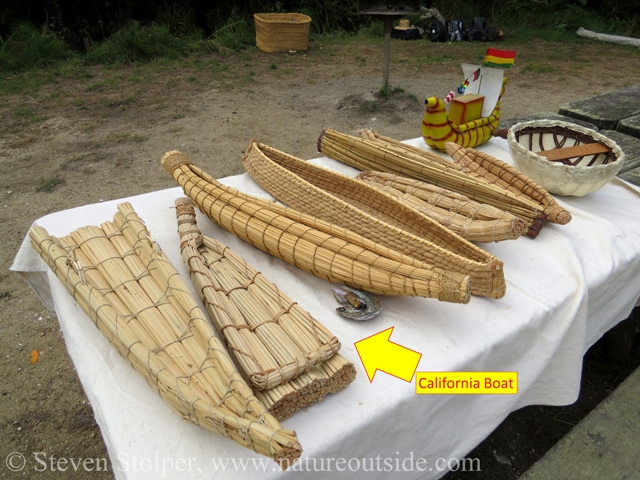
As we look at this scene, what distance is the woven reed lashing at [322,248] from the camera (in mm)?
1075

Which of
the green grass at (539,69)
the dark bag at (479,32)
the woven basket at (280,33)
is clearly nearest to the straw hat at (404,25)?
the dark bag at (479,32)

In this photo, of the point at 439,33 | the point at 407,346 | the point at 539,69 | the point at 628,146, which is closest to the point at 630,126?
the point at 628,146

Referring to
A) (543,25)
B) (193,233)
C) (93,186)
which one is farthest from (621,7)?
(193,233)

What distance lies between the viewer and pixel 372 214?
147 centimetres

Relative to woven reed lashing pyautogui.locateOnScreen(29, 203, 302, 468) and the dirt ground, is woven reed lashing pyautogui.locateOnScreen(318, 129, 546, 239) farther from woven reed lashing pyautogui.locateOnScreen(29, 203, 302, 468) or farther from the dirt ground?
the dirt ground

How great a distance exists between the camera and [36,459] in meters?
1.82

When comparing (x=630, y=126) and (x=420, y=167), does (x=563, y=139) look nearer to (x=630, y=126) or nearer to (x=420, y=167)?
(x=420, y=167)

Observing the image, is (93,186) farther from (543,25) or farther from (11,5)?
(543,25)

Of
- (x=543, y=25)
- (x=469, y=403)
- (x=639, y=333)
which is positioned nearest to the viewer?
(x=469, y=403)

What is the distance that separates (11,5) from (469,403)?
9.42 m

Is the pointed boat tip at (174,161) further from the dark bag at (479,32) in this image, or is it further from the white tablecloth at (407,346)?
the dark bag at (479,32)

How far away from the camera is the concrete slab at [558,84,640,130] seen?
104 inches

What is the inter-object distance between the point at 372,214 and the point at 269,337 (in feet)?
2.01

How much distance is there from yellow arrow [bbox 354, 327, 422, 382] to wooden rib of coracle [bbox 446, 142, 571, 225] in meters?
0.78
